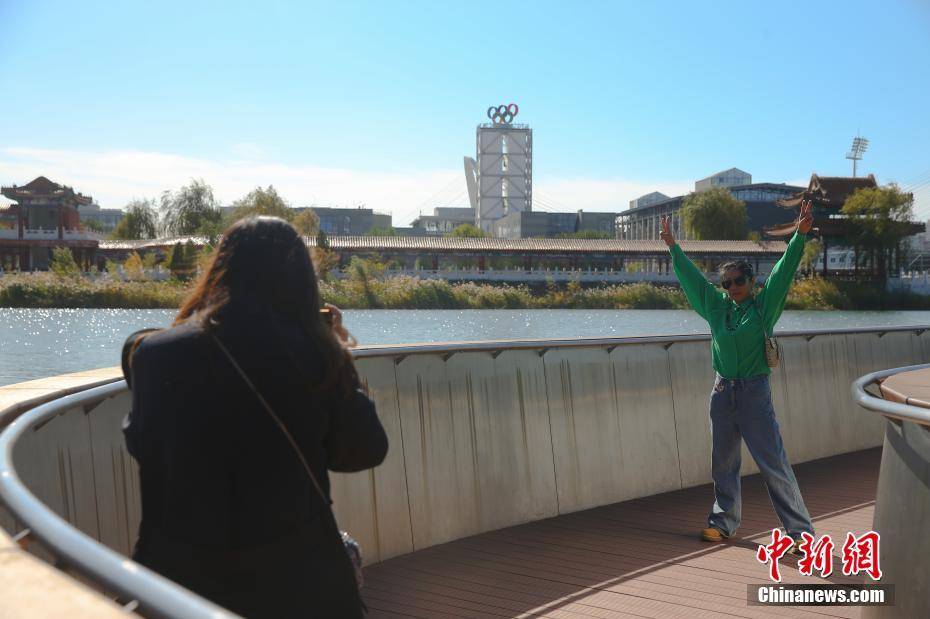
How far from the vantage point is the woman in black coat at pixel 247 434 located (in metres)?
2.13

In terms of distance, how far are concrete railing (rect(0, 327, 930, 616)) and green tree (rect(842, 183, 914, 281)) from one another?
8084 centimetres

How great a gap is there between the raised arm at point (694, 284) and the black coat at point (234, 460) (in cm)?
413

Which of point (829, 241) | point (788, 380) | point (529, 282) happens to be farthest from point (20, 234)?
point (788, 380)

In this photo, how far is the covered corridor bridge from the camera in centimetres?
8325

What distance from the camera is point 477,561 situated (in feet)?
18.5

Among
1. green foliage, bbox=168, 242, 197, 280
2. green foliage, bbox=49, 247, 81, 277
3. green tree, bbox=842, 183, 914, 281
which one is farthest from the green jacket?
green tree, bbox=842, 183, 914, 281

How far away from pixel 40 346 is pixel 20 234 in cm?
6860

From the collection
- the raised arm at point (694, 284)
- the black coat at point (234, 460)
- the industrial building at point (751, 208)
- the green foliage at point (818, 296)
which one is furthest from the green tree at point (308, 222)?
the black coat at point (234, 460)

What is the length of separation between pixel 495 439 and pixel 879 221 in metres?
85.6

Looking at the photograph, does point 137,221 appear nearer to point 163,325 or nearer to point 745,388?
point 163,325

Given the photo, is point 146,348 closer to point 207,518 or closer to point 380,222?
point 207,518

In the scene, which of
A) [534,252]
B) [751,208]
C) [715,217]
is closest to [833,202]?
[715,217]

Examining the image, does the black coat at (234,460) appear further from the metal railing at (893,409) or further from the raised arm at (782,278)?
the raised arm at (782,278)

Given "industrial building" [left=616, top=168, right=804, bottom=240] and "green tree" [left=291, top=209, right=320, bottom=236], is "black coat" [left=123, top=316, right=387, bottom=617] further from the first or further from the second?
"industrial building" [left=616, top=168, right=804, bottom=240]
